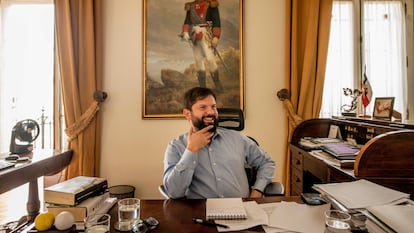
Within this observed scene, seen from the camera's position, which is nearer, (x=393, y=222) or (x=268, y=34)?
(x=393, y=222)

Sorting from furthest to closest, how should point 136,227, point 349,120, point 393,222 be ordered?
point 349,120
point 136,227
point 393,222

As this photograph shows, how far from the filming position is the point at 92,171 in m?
3.07

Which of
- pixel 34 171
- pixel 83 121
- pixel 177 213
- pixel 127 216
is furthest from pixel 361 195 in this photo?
pixel 83 121

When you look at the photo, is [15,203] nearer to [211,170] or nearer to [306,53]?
[211,170]

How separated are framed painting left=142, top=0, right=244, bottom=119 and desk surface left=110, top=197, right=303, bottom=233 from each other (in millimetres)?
1916

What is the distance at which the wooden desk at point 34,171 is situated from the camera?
1.81 metres

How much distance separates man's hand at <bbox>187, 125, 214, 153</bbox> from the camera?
1486mm

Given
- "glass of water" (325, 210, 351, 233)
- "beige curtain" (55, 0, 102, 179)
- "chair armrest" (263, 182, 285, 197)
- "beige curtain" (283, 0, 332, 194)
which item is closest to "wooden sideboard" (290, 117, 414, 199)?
"chair armrest" (263, 182, 285, 197)

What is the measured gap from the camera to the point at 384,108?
2184 mm

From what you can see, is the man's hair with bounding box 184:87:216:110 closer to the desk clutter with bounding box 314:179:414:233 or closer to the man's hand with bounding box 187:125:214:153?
the man's hand with bounding box 187:125:214:153

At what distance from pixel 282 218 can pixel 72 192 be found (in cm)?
78

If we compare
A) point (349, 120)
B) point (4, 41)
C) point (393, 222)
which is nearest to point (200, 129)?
point (393, 222)

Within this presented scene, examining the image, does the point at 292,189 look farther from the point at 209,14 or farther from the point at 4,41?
the point at 4,41

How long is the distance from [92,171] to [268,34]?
8.02ft
